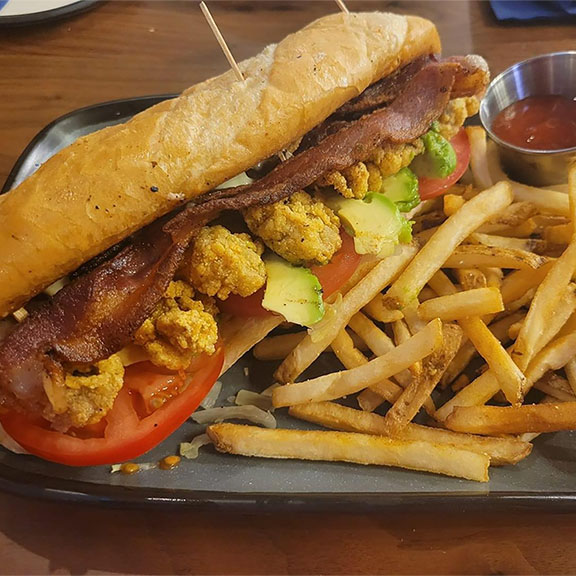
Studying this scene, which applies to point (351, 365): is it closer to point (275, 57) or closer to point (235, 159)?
point (235, 159)

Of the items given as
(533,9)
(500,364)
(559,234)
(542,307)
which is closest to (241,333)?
(500,364)

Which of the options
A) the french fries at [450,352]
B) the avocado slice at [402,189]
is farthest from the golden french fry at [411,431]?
the avocado slice at [402,189]

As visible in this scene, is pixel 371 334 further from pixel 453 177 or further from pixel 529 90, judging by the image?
pixel 529 90

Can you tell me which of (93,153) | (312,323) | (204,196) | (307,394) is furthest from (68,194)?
(307,394)

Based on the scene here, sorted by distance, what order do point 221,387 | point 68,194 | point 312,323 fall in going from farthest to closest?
point 221,387 < point 312,323 < point 68,194

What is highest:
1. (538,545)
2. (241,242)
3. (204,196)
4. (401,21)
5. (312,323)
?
(401,21)

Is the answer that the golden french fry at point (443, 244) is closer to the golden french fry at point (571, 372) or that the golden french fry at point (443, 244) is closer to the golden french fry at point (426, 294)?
the golden french fry at point (426, 294)
